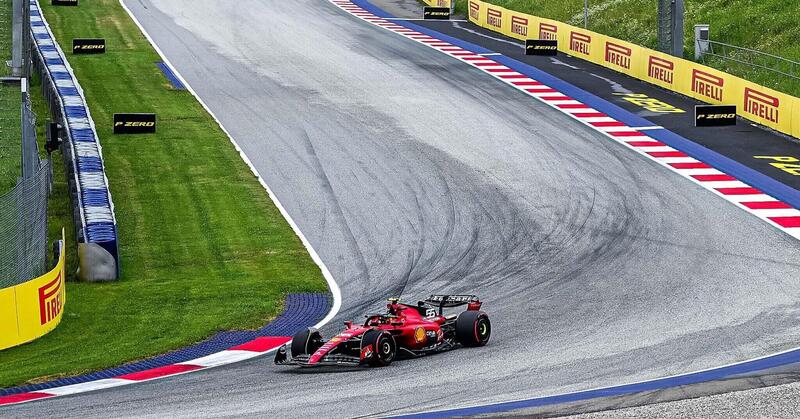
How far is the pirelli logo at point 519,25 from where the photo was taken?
169 feet

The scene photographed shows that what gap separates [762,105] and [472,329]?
20451 mm

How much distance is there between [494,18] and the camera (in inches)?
2135

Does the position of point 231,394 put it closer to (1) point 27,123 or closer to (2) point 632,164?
(1) point 27,123

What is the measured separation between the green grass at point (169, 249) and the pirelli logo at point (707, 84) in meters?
15.3

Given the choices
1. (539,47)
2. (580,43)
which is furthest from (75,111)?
(580,43)

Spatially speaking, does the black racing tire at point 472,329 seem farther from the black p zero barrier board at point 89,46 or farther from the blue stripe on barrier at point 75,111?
the black p zero barrier board at point 89,46

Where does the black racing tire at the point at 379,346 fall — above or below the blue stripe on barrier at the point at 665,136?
above

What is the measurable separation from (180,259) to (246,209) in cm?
375

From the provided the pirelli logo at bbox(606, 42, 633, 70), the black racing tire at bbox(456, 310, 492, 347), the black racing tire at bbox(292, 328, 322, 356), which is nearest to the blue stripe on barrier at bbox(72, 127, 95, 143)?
the black racing tire at bbox(292, 328, 322, 356)

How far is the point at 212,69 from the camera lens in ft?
152

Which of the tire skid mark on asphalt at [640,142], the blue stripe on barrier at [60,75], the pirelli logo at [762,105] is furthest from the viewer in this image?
the blue stripe on barrier at [60,75]

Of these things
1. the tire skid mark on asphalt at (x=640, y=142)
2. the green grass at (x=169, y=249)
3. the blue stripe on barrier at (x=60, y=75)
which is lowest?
the green grass at (x=169, y=249)

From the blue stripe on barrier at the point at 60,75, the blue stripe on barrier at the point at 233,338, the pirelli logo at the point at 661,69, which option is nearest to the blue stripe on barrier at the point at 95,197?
the blue stripe on barrier at the point at 233,338

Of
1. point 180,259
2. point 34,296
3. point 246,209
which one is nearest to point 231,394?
point 34,296
